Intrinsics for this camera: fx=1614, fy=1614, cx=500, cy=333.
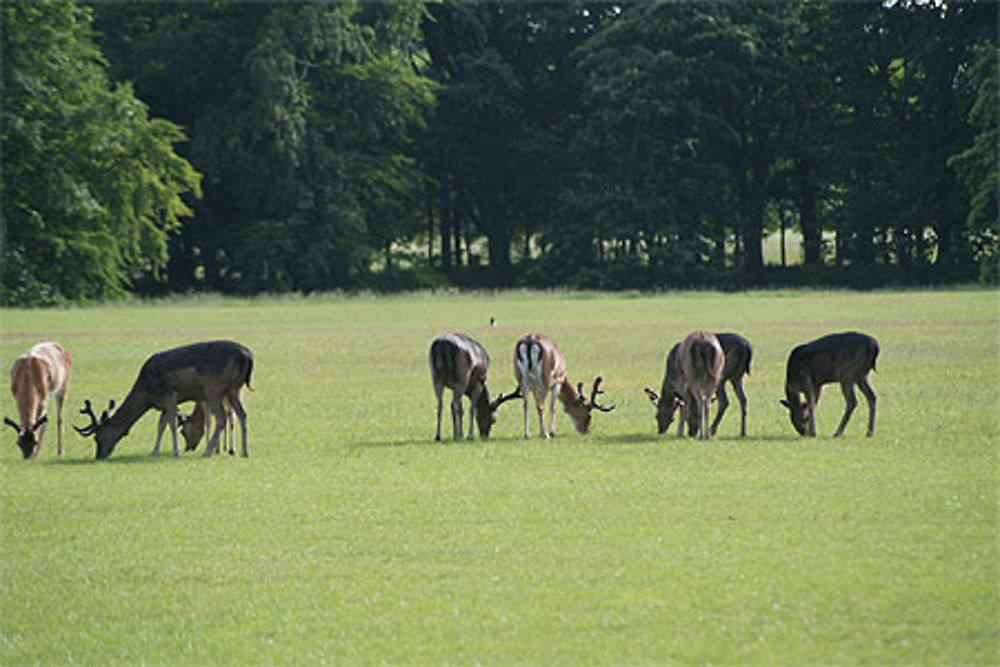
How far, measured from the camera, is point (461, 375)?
17500 mm

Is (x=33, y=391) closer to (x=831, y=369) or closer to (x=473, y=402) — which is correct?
(x=473, y=402)

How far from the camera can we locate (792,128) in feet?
230

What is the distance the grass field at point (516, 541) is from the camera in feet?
28.3

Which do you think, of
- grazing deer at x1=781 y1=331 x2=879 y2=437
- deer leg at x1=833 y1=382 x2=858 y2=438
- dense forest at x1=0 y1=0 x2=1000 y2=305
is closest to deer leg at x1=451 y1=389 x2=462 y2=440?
grazing deer at x1=781 y1=331 x2=879 y2=437

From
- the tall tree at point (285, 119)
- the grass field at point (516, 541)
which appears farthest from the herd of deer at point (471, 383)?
the tall tree at point (285, 119)

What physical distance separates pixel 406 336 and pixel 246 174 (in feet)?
99.1

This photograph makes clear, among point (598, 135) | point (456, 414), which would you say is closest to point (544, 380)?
point (456, 414)

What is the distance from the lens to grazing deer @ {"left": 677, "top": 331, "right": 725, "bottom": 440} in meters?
16.8

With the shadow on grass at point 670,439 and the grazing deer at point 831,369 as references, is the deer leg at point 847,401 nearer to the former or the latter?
the grazing deer at point 831,369

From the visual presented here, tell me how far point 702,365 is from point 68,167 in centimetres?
4183

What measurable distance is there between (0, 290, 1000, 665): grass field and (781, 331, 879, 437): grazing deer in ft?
1.08

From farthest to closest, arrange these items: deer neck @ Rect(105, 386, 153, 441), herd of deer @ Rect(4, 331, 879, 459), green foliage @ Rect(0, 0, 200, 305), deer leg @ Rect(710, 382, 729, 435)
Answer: green foliage @ Rect(0, 0, 200, 305)
deer leg @ Rect(710, 382, 729, 435)
deer neck @ Rect(105, 386, 153, 441)
herd of deer @ Rect(4, 331, 879, 459)

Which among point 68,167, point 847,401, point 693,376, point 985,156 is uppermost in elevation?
point 68,167

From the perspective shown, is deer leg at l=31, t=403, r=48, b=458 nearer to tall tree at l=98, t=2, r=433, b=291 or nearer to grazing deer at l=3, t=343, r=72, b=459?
grazing deer at l=3, t=343, r=72, b=459
